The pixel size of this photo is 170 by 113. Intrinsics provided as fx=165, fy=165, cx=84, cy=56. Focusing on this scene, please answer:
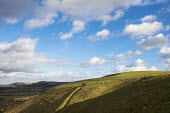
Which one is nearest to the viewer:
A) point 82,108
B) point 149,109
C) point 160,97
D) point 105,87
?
point 149,109

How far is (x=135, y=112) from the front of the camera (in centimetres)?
2591

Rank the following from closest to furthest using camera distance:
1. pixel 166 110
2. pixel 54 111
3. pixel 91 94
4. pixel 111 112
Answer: pixel 166 110 → pixel 111 112 → pixel 54 111 → pixel 91 94

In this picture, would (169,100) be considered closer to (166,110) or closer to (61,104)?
(166,110)

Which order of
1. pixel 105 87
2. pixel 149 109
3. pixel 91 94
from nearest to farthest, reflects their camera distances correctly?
1. pixel 149 109
2. pixel 91 94
3. pixel 105 87

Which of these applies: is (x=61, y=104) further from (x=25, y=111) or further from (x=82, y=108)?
(x=25, y=111)

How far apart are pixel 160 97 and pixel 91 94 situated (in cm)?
3358

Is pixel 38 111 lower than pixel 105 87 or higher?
lower

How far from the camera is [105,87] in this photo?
2516 inches

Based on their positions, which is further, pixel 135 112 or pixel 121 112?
pixel 121 112

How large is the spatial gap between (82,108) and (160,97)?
78.2 feet

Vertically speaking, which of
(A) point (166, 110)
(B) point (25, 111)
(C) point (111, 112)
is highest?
(A) point (166, 110)

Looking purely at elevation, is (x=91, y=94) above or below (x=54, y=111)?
above

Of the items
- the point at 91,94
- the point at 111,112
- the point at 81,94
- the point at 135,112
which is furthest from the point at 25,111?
the point at 135,112

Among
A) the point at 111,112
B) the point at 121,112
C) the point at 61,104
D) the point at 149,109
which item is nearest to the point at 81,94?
the point at 61,104
